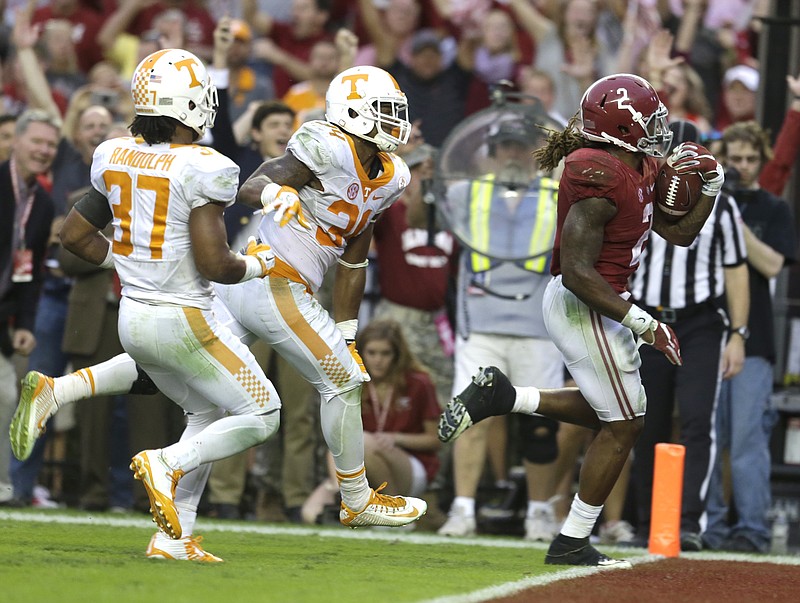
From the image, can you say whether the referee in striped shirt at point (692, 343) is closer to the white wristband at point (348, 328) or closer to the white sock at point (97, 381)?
the white wristband at point (348, 328)

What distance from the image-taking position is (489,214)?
28.0 ft

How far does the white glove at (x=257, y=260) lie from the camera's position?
561 centimetres

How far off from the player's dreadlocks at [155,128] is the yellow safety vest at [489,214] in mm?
3127

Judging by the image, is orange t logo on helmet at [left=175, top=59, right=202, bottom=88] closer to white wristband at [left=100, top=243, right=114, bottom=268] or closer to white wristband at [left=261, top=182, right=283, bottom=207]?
white wristband at [left=261, top=182, right=283, bottom=207]

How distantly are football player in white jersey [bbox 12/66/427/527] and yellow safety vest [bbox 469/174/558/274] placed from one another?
6.81 ft

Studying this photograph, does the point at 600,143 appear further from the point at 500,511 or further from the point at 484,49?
the point at 484,49

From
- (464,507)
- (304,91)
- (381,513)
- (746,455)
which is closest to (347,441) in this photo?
(381,513)

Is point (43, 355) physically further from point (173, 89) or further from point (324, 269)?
point (173, 89)

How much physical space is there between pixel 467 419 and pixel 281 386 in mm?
2671

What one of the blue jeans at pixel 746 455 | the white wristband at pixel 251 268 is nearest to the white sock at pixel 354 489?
the white wristband at pixel 251 268

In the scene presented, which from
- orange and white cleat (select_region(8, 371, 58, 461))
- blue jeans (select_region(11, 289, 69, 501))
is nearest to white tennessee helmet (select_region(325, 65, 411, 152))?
orange and white cleat (select_region(8, 371, 58, 461))

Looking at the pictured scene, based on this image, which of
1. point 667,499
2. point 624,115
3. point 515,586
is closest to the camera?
point 515,586

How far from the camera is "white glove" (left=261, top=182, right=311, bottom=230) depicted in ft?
18.0

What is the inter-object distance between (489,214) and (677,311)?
1.27m
